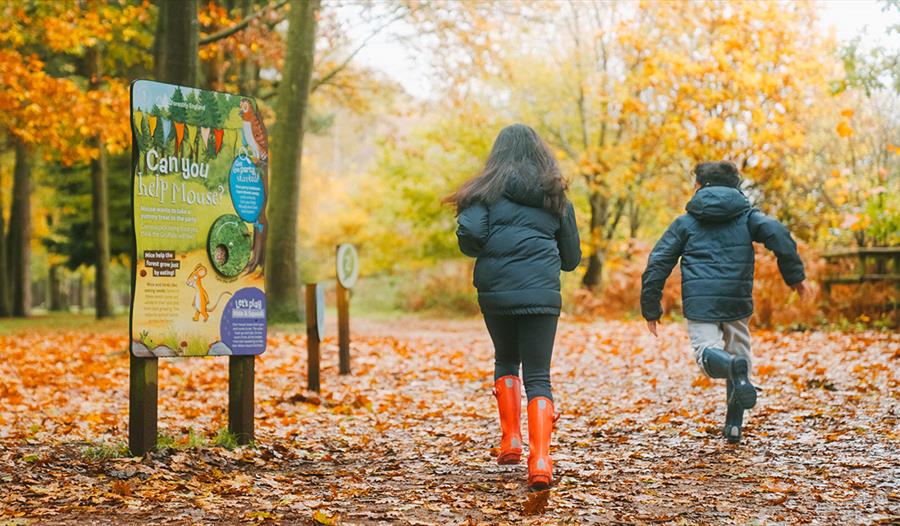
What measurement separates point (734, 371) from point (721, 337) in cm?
40

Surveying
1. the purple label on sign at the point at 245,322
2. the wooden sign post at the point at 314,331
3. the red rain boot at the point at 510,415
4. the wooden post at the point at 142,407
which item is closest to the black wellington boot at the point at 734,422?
the red rain boot at the point at 510,415

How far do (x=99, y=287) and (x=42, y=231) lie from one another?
52.1 feet

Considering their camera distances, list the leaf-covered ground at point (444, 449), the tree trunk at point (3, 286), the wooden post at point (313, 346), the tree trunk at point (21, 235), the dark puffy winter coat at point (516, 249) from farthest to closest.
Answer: the tree trunk at point (21, 235) < the tree trunk at point (3, 286) < the wooden post at point (313, 346) < the dark puffy winter coat at point (516, 249) < the leaf-covered ground at point (444, 449)

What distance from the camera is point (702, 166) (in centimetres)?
608

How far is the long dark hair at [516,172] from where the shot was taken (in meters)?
4.94

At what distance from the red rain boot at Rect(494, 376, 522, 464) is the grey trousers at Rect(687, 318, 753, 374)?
134 cm

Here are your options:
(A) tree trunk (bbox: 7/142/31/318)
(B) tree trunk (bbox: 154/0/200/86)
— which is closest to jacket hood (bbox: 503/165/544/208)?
(B) tree trunk (bbox: 154/0/200/86)

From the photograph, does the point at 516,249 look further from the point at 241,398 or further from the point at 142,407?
the point at 142,407

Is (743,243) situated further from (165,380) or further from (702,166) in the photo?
(165,380)

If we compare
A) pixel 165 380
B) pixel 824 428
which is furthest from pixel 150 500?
pixel 165 380

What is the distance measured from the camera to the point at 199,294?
5.58m

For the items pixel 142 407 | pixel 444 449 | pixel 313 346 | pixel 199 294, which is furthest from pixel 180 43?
pixel 444 449

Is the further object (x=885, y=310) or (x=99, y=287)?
(x=99, y=287)

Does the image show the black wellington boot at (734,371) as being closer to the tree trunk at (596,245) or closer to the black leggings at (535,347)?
the black leggings at (535,347)
